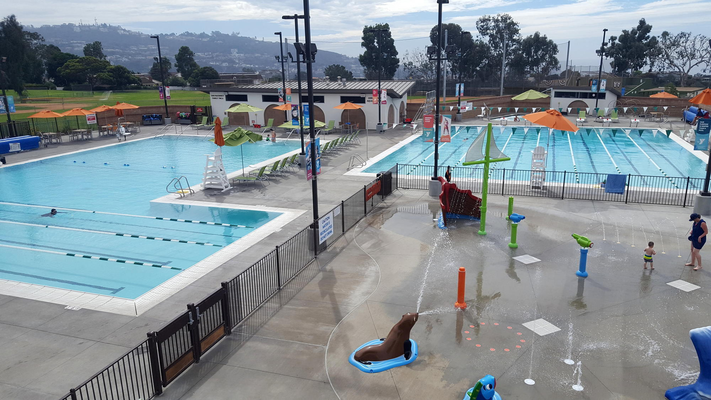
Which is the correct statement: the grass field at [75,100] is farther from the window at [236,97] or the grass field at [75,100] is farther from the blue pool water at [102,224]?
the blue pool water at [102,224]

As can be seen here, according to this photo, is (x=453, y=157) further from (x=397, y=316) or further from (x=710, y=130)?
(x=397, y=316)

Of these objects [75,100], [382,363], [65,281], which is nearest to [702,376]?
[382,363]

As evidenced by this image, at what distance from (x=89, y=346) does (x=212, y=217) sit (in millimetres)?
9083

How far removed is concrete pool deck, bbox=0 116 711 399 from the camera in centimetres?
801

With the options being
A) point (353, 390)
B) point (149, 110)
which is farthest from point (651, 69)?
point (353, 390)

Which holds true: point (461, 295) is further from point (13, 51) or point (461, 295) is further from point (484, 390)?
point (13, 51)

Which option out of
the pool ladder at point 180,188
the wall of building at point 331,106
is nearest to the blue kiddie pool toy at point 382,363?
the pool ladder at point 180,188

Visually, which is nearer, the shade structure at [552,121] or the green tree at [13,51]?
the shade structure at [552,121]

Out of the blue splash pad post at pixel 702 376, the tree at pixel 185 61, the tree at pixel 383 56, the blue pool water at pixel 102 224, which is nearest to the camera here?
the blue splash pad post at pixel 702 376

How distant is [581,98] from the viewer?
49656 mm

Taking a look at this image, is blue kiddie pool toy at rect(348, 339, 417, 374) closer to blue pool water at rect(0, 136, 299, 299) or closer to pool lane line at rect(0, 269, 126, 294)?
blue pool water at rect(0, 136, 299, 299)

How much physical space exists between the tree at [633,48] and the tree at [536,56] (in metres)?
8.23

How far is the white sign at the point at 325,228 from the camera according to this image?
522 inches

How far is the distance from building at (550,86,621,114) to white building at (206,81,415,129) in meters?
18.0
